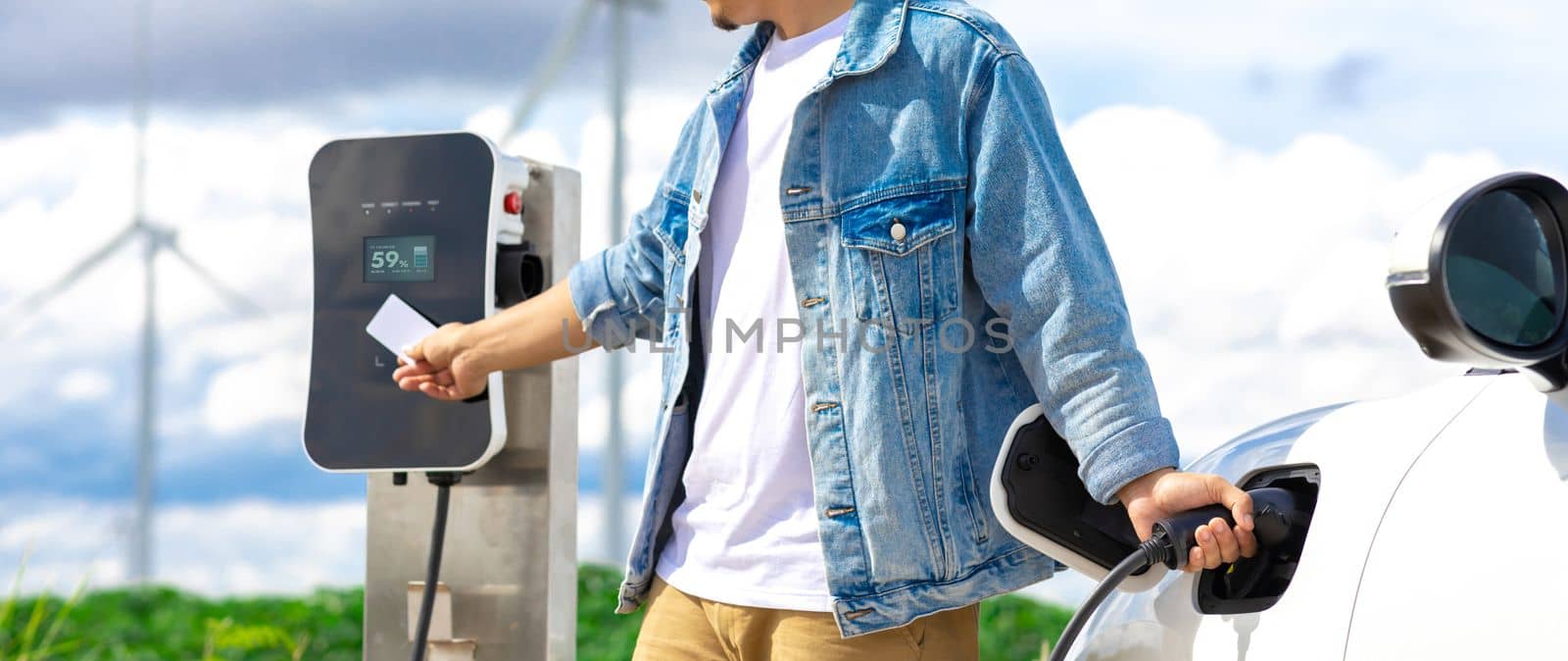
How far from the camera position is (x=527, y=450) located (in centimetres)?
231

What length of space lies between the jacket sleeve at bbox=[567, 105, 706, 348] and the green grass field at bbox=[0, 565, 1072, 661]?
354 cm

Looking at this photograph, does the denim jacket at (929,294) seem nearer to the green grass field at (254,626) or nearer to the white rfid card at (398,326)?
the white rfid card at (398,326)

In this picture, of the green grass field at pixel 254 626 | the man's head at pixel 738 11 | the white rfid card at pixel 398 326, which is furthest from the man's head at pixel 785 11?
the green grass field at pixel 254 626

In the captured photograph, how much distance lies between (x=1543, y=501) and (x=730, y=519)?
0.76 m

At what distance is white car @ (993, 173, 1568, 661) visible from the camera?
Result: 966 millimetres

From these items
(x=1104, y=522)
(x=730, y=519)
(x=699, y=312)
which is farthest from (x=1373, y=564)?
(x=699, y=312)

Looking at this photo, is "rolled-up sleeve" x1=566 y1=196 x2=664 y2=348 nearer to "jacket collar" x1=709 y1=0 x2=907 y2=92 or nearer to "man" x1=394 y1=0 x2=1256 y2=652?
"man" x1=394 y1=0 x2=1256 y2=652

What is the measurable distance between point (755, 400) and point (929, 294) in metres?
0.22

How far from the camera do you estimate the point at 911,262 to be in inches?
54.4

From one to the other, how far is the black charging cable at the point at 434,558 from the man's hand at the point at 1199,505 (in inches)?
52.2

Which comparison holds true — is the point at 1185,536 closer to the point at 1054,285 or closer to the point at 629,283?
the point at 1054,285

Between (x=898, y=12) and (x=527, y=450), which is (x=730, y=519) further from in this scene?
(x=527, y=450)

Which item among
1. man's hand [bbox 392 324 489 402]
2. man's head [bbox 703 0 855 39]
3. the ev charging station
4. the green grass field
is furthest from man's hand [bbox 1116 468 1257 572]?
the green grass field

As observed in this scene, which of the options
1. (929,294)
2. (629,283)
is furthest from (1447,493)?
(629,283)
